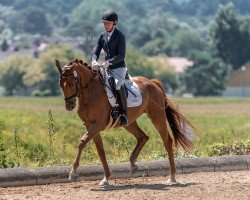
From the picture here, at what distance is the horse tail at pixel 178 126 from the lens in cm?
1467

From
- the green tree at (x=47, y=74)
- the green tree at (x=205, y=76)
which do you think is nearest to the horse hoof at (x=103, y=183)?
the green tree at (x=47, y=74)

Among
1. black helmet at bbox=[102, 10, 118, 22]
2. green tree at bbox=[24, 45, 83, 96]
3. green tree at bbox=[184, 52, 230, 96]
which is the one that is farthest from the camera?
green tree at bbox=[184, 52, 230, 96]

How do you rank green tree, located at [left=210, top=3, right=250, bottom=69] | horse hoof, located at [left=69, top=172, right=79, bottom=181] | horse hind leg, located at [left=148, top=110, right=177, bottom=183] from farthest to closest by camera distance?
green tree, located at [left=210, top=3, right=250, bottom=69] < horse hind leg, located at [left=148, top=110, right=177, bottom=183] < horse hoof, located at [left=69, top=172, right=79, bottom=181]

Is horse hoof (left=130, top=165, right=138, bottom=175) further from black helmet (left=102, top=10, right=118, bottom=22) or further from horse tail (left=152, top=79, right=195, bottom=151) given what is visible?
black helmet (left=102, top=10, right=118, bottom=22)

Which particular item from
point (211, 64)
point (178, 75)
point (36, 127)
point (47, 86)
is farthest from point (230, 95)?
point (36, 127)

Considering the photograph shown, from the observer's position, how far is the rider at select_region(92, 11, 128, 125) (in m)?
13.2

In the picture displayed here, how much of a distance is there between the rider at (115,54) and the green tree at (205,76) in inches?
4271

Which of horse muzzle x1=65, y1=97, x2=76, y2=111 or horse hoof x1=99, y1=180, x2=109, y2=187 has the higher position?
horse muzzle x1=65, y1=97, x2=76, y2=111

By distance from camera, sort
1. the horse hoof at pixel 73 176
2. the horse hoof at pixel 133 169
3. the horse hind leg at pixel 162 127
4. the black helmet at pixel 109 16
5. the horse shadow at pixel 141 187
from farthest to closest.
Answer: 1. the horse hind leg at pixel 162 127
2. the horse hoof at pixel 133 169
3. the black helmet at pixel 109 16
4. the horse shadow at pixel 141 187
5. the horse hoof at pixel 73 176

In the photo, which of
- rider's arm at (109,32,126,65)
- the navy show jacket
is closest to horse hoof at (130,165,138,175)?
the navy show jacket

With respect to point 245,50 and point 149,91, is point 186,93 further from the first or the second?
point 149,91

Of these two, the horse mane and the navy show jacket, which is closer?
the horse mane

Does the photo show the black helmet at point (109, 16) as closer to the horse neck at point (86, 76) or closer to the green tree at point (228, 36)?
the horse neck at point (86, 76)

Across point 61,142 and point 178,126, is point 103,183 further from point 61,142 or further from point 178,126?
point 61,142
